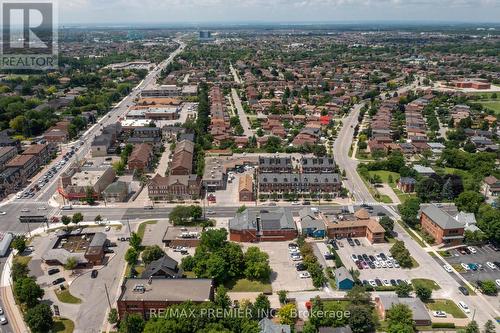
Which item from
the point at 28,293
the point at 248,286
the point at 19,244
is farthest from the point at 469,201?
the point at 19,244

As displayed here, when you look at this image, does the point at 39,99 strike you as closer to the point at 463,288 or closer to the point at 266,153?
the point at 266,153

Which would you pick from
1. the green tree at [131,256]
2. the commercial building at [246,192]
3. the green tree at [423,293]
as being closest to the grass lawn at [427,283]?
the green tree at [423,293]

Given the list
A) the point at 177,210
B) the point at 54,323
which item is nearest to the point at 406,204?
the point at 177,210

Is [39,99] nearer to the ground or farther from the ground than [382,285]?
farther from the ground

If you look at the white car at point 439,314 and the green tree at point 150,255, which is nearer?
the white car at point 439,314

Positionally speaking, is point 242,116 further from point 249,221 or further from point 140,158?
point 249,221

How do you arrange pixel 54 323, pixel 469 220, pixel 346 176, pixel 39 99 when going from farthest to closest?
pixel 39 99
pixel 346 176
pixel 469 220
pixel 54 323

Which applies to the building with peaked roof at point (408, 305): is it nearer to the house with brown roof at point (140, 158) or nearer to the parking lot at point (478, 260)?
the parking lot at point (478, 260)

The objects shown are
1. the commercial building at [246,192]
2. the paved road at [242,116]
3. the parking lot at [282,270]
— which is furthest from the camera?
the paved road at [242,116]
